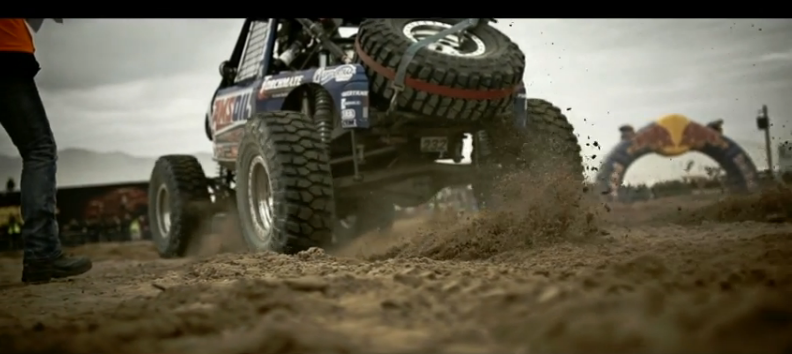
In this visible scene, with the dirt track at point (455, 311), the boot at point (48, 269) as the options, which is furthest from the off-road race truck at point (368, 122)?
the dirt track at point (455, 311)

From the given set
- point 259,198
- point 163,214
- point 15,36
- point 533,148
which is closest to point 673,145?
point 533,148

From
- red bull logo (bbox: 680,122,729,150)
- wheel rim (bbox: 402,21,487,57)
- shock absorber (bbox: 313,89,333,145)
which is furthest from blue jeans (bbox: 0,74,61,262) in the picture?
red bull logo (bbox: 680,122,729,150)

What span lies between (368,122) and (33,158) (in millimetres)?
1918

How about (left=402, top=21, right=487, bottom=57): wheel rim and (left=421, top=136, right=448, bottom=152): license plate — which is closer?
(left=402, top=21, right=487, bottom=57): wheel rim

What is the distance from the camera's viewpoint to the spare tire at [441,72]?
411 centimetres

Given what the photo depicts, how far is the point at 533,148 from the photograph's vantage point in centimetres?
462

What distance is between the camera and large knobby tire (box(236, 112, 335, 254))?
3992 mm

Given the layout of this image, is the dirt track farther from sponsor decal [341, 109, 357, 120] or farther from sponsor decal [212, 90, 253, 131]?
sponsor decal [212, 90, 253, 131]

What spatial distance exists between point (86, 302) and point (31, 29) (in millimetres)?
1724

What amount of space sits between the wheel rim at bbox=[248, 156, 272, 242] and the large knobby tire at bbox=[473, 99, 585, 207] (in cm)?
150

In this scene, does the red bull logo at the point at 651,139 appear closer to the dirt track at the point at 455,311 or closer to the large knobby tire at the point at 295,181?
the large knobby tire at the point at 295,181

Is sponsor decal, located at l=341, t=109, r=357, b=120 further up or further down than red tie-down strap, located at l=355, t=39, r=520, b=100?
further down

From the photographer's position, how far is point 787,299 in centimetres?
144
